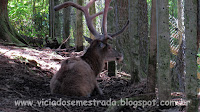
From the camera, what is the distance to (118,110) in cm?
420

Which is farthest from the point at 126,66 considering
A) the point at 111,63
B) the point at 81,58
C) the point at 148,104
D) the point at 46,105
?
the point at 46,105

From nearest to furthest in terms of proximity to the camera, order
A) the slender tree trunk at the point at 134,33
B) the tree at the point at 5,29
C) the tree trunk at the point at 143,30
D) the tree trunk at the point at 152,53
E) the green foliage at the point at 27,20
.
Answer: the tree trunk at the point at 152,53 → the slender tree trunk at the point at 134,33 → the tree trunk at the point at 143,30 → the tree at the point at 5,29 → the green foliage at the point at 27,20

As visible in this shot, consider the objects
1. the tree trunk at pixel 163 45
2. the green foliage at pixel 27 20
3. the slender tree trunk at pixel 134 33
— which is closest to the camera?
the tree trunk at pixel 163 45

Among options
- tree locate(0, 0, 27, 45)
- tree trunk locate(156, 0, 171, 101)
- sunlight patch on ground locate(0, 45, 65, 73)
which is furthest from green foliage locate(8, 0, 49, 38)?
tree trunk locate(156, 0, 171, 101)

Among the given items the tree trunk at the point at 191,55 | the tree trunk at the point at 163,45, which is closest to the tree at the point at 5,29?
the tree trunk at the point at 163,45

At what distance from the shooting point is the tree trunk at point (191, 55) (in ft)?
11.5

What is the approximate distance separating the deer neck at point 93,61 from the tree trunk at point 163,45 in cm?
286

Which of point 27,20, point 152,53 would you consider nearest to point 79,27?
point 152,53

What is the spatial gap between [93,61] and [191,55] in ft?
12.1

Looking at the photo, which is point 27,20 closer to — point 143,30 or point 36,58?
point 36,58

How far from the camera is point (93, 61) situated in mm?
6895

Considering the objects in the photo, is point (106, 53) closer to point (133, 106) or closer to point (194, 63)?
point (133, 106)

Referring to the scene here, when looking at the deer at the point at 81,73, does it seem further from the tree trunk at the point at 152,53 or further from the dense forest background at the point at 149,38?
the tree trunk at the point at 152,53

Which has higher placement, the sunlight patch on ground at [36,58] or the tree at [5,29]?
the tree at [5,29]
